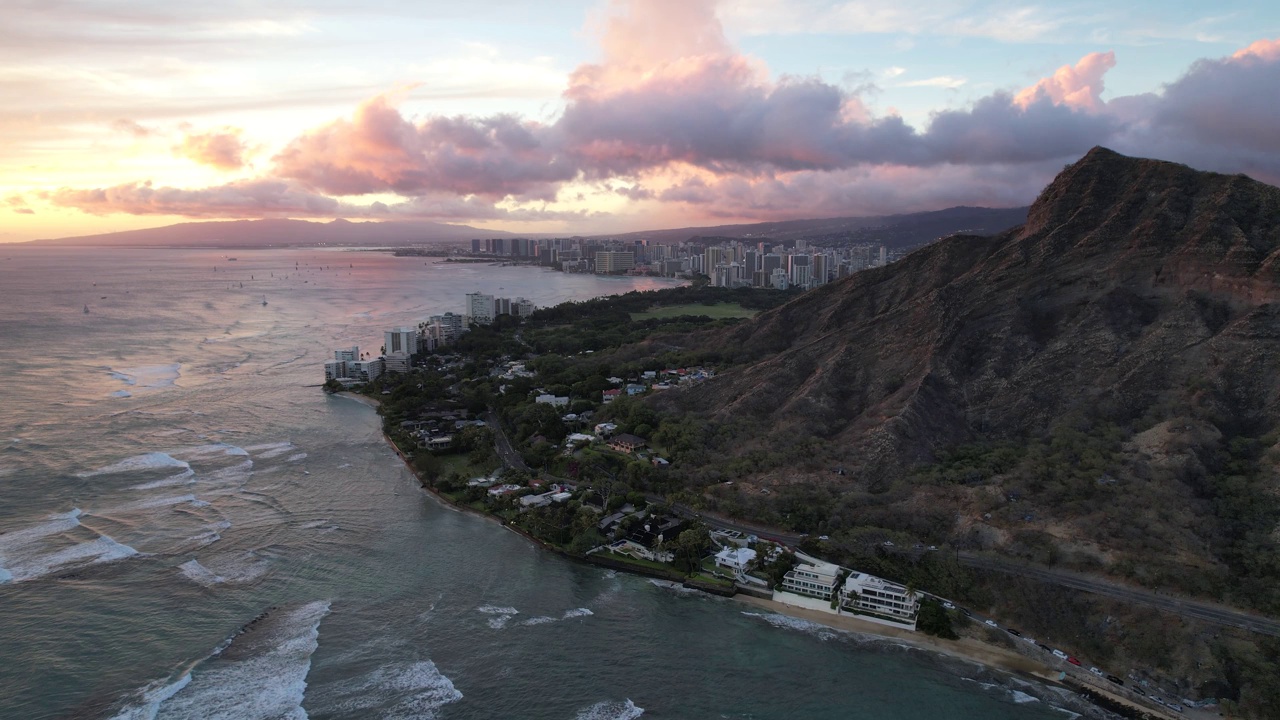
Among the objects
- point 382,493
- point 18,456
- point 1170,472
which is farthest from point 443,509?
point 1170,472

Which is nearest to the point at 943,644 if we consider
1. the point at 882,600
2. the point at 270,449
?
the point at 882,600

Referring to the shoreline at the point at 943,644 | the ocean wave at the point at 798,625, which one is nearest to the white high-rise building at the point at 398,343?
the shoreline at the point at 943,644

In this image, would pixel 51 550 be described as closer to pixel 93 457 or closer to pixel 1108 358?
pixel 93 457

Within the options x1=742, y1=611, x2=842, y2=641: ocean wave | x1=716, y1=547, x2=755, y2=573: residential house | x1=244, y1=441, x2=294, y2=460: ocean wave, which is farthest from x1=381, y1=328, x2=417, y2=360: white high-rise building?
x1=742, y1=611, x2=842, y2=641: ocean wave

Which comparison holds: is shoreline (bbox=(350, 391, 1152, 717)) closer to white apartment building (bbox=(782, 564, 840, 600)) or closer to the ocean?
the ocean

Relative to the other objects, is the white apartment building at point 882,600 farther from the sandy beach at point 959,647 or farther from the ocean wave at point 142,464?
the ocean wave at point 142,464

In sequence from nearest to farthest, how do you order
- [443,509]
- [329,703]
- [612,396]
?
[329,703] < [443,509] < [612,396]
